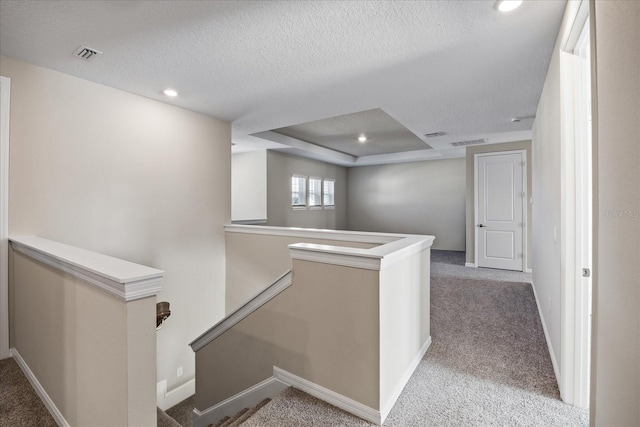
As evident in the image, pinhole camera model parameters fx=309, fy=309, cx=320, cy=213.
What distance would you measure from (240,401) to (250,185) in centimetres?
477

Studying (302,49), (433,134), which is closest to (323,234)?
(302,49)

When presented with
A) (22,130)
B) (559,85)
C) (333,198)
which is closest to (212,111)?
(22,130)

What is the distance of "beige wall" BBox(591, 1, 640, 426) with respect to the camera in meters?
0.88

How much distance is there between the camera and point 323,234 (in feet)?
11.7

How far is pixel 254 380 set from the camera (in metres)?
2.60

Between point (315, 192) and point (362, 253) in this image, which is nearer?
point (362, 253)

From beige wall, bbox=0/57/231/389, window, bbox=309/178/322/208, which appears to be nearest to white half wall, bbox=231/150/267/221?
window, bbox=309/178/322/208

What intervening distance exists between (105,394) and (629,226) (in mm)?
2098

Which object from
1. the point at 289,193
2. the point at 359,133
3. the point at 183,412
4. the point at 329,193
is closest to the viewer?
the point at 183,412

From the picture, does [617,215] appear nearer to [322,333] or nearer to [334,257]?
[334,257]

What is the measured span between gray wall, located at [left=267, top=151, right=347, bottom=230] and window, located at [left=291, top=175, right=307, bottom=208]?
5.0 inches

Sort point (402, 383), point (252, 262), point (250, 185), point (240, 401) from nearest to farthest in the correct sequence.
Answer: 1. point (402, 383)
2. point (240, 401)
3. point (252, 262)
4. point (250, 185)

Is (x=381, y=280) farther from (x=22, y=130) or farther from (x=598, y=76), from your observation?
(x=22, y=130)

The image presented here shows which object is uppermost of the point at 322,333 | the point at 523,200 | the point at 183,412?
the point at 523,200
